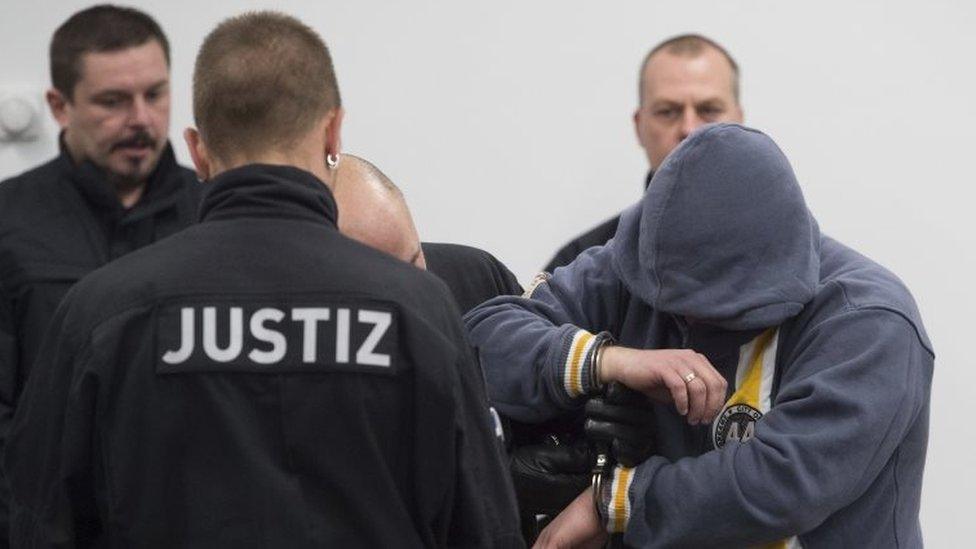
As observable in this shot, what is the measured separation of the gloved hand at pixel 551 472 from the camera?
156 cm

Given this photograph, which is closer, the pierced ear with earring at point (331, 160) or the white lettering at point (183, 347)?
the white lettering at point (183, 347)

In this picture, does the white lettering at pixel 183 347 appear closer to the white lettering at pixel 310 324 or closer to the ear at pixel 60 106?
the white lettering at pixel 310 324

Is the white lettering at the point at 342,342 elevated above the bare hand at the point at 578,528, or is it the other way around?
the white lettering at the point at 342,342

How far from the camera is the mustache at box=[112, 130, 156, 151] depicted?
266 centimetres

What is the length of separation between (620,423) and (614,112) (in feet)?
5.74

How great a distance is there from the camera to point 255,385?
1324mm

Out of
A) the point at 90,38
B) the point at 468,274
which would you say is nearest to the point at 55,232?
the point at 90,38

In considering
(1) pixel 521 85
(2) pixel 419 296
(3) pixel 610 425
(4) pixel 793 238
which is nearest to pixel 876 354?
(4) pixel 793 238

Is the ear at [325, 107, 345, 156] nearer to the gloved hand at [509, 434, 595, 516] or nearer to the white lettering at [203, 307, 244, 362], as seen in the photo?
the white lettering at [203, 307, 244, 362]

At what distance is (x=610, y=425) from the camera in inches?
58.7

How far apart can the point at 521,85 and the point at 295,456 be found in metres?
1.93

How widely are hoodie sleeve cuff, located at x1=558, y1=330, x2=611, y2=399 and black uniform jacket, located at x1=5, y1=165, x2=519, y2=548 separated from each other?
16 cm

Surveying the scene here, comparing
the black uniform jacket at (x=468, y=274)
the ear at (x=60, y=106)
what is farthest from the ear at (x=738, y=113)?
the ear at (x=60, y=106)

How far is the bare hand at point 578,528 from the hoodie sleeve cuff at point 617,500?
0.05 feet
